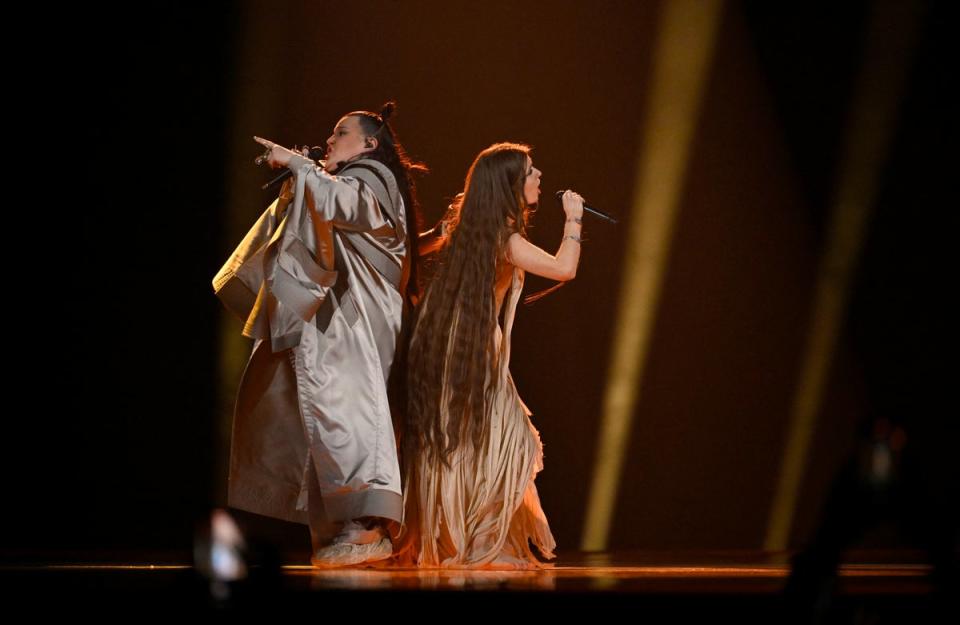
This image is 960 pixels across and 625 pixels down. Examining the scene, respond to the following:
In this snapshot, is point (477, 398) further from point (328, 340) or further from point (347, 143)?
point (347, 143)

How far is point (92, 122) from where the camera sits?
454 centimetres

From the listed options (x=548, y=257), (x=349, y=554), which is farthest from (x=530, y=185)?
(x=349, y=554)

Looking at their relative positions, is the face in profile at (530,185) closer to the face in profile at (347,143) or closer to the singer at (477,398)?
the singer at (477,398)

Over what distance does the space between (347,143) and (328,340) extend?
64 centimetres

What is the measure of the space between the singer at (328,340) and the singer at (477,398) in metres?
0.11

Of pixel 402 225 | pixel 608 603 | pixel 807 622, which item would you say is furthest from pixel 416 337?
pixel 807 622

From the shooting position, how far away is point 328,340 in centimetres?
317

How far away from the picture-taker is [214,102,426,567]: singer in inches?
120

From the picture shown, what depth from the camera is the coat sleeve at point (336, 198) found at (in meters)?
3.06

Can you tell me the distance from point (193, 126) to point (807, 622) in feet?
11.8

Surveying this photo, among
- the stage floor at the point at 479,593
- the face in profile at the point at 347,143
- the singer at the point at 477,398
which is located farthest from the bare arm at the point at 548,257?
the stage floor at the point at 479,593

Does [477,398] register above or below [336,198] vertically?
below

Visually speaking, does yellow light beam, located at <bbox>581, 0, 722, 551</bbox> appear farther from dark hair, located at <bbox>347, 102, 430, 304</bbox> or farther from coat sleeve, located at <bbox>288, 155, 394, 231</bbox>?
coat sleeve, located at <bbox>288, 155, 394, 231</bbox>

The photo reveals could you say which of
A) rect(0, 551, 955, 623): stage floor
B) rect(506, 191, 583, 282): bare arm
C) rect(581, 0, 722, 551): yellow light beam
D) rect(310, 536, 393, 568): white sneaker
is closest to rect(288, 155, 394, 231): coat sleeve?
rect(506, 191, 583, 282): bare arm
